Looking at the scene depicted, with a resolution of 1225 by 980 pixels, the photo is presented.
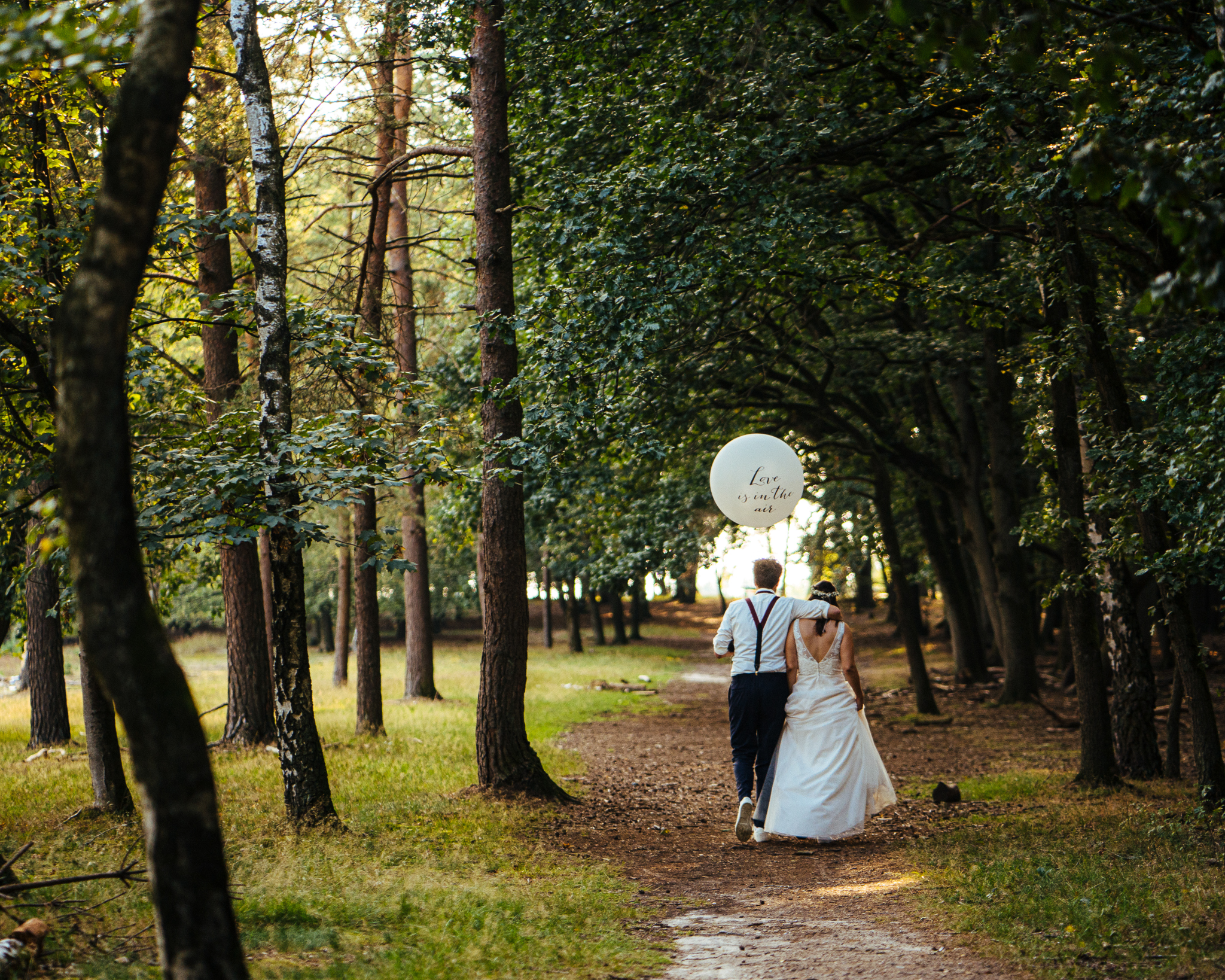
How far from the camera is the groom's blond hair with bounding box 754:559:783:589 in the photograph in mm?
7938

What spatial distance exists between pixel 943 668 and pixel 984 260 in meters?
14.8

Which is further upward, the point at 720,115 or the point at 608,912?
the point at 720,115

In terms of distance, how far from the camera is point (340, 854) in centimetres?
680

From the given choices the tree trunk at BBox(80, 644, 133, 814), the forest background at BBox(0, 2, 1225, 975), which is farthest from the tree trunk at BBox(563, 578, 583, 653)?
the tree trunk at BBox(80, 644, 133, 814)

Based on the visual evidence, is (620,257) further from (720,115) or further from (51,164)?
(51,164)

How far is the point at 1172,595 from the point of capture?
24.4ft

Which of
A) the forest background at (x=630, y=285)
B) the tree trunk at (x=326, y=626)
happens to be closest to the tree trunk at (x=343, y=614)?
the forest background at (x=630, y=285)

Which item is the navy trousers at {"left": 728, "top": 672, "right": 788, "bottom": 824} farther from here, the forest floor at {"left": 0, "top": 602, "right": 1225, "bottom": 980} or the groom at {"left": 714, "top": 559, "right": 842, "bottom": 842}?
the forest floor at {"left": 0, "top": 602, "right": 1225, "bottom": 980}

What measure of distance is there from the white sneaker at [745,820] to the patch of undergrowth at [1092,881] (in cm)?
125

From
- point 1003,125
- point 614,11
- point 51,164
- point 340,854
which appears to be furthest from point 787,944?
point 614,11

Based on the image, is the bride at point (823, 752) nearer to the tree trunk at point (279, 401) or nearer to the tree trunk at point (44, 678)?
the tree trunk at point (279, 401)

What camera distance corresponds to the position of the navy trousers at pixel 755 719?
7895 mm

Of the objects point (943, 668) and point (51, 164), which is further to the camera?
point (943, 668)

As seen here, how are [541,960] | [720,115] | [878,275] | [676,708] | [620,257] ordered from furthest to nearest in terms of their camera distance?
[676,708], [878,275], [720,115], [620,257], [541,960]
